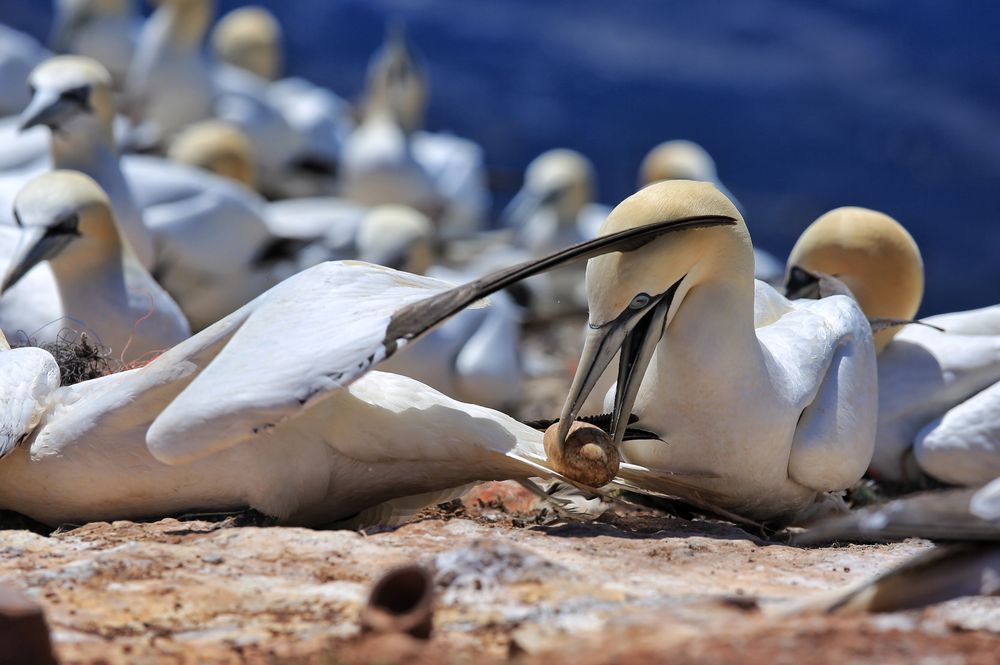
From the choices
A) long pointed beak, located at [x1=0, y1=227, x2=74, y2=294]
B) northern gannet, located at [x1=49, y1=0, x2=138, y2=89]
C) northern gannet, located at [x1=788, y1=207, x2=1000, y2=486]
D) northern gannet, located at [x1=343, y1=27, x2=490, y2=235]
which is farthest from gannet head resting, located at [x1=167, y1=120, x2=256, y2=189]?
northern gannet, located at [x1=788, y1=207, x2=1000, y2=486]

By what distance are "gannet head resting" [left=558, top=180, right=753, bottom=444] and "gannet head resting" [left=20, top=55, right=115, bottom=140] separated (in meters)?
5.36

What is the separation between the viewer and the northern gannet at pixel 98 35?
15.4m

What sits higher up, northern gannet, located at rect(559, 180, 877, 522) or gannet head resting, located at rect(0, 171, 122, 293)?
northern gannet, located at rect(559, 180, 877, 522)

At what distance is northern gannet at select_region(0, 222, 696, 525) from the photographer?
13.9ft

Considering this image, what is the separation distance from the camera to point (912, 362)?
251 inches

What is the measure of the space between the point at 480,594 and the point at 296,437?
3.72 feet

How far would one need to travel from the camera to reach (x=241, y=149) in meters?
12.7

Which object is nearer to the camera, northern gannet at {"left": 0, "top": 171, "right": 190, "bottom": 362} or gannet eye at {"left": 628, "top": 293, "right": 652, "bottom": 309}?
gannet eye at {"left": 628, "top": 293, "right": 652, "bottom": 309}

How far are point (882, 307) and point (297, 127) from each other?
10.2 meters

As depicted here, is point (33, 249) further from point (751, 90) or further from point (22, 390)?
point (751, 90)

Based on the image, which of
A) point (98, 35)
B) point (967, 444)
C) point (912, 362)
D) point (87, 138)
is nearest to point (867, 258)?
point (912, 362)

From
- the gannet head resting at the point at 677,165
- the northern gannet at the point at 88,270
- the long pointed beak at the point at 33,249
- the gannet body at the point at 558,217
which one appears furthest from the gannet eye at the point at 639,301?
the gannet head resting at the point at 677,165

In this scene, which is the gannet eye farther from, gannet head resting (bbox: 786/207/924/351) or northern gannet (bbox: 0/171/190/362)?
northern gannet (bbox: 0/171/190/362)

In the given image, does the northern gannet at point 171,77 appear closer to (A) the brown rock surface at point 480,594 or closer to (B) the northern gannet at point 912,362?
(B) the northern gannet at point 912,362
